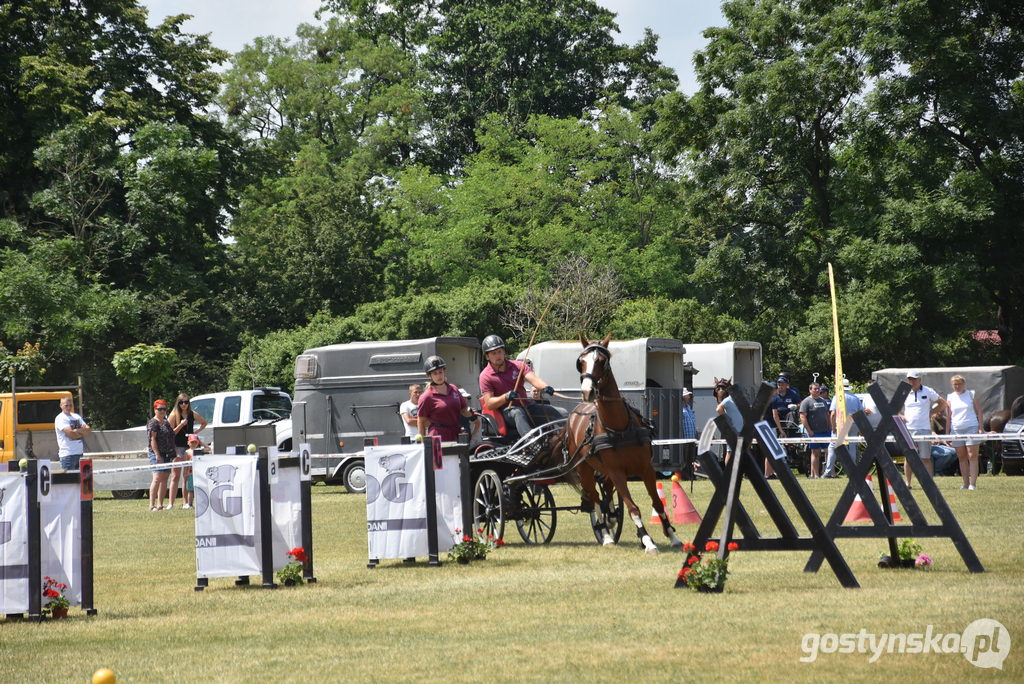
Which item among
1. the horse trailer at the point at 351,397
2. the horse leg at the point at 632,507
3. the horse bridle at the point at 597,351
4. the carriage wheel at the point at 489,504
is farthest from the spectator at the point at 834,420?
the horse bridle at the point at 597,351

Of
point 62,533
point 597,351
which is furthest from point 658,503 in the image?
point 62,533

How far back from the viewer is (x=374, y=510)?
40.8ft

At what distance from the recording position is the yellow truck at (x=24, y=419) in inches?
1027

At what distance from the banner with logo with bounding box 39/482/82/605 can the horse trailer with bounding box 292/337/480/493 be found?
15.8 meters

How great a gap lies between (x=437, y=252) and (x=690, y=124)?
14.1 m

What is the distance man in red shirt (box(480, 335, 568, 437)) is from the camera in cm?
1400

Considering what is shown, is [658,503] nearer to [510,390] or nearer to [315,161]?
[510,390]

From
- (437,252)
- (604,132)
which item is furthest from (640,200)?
(437,252)

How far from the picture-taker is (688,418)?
27.4m

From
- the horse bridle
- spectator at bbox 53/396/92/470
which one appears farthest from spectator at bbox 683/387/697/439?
the horse bridle

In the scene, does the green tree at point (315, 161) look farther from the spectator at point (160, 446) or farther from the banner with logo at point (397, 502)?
the banner with logo at point (397, 502)

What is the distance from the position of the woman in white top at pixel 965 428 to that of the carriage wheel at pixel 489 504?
9.84 meters

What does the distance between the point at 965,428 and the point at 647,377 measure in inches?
287

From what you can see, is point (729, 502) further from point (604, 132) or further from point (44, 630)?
point (604, 132)
